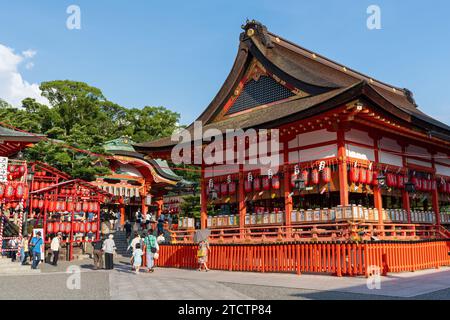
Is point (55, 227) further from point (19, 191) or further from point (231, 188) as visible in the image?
point (231, 188)

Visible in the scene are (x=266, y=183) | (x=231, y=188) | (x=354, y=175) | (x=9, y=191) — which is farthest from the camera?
(x=231, y=188)

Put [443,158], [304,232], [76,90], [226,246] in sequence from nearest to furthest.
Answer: [304,232]
[226,246]
[443,158]
[76,90]

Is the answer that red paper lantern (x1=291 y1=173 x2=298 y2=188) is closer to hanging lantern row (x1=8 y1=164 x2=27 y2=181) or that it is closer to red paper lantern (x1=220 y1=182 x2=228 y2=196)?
red paper lantern (x1=220 y1=182 x2=228 y2=196)

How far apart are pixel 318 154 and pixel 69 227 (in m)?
13.8

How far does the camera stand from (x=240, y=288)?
1155 cm

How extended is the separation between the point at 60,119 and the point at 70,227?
101 ft

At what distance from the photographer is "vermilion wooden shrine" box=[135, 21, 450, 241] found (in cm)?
1519

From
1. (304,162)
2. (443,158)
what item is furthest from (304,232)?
(443,158)

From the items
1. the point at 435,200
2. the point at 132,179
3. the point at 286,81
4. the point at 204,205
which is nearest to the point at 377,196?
the point at 435,200

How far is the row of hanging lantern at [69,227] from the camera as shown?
2173 cm

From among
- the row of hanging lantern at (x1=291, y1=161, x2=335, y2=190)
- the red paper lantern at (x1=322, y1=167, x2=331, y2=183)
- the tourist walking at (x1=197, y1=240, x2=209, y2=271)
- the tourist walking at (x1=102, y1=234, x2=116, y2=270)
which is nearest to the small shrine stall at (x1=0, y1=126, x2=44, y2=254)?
the tourist walking at (x1=102, y1=234, x2=116, y2=270)

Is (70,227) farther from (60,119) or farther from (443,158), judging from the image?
(60,119)

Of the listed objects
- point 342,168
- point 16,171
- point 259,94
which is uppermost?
point 259,94
